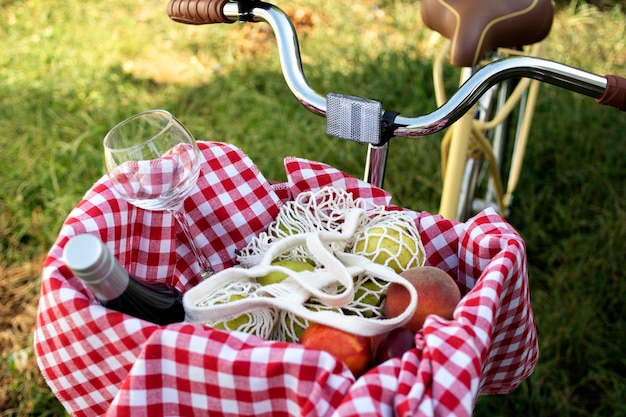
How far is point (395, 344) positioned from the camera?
1.98ft

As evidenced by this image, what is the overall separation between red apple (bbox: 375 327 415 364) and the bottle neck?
0.25 metres

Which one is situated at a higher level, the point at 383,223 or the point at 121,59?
the point at 383,223

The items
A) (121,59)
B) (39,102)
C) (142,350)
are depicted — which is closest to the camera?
(142,350)

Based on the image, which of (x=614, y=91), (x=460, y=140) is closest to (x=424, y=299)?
(x=614, y=91)

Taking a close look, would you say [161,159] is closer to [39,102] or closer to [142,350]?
[142,350]

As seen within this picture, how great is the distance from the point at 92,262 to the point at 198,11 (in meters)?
0.58

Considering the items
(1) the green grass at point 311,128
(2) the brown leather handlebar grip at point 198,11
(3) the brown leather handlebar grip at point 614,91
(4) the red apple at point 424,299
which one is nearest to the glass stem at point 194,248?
(4) the red apple at point 424,299

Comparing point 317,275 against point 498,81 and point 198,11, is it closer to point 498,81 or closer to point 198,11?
point 498,81

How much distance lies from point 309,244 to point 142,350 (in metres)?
0.19

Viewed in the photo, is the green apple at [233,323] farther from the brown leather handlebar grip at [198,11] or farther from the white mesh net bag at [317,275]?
the brown leather handlebar grip at [198,11]

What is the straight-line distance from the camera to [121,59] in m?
3.03

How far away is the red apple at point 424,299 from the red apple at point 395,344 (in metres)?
0.02

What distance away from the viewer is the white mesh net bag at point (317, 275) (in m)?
0.61

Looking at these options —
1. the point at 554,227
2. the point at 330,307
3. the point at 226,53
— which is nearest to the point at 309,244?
the point at 330,307
